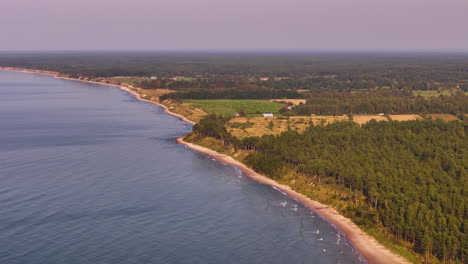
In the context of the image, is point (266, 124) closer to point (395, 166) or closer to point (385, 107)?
point (385, 107)

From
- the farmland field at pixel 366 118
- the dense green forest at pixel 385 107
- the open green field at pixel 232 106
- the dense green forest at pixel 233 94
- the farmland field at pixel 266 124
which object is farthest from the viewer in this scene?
the dense green forest at pixel 233 94

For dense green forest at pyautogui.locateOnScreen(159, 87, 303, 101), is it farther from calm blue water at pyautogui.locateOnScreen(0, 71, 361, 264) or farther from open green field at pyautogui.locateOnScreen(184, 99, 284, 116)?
calm blue water at pyautogui.locateOnScreen(0, 71, 361, 264)

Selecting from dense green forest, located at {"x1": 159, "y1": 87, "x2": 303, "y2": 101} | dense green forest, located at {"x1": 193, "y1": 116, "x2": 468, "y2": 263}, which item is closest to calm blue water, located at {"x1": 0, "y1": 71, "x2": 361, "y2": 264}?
dense green forest, located at {"x1": 193, "y1": 116, "x2": 468, "y2": 263}

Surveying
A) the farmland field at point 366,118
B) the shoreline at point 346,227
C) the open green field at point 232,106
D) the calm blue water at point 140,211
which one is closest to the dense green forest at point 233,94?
the open green field at point 232,106

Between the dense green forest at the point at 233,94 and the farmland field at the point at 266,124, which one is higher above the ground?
the farmland field at the point at 266,124

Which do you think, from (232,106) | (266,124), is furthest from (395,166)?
(232,106)

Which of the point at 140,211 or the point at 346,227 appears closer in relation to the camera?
the point at 346,227

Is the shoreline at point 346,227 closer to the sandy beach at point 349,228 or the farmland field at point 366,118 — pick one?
the sandy beach at point 349,228
